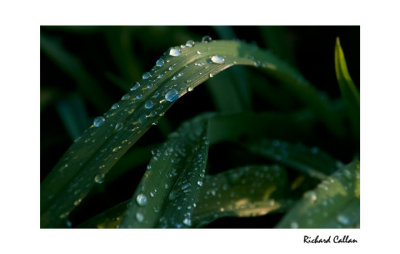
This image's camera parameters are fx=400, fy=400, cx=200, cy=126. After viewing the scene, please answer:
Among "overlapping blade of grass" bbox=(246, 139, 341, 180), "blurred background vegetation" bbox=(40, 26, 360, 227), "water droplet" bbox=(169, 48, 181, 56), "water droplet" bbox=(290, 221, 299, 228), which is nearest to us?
"water droplet" bbox=(290, 221, 299, 228)

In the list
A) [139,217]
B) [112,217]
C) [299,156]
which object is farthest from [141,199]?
[299,156]

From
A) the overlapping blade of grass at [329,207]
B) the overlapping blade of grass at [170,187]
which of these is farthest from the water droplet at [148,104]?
the overlapping blade of grass at [329,207]

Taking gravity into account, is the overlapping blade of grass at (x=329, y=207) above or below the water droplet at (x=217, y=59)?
below

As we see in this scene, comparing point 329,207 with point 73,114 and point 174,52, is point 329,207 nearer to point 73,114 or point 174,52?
point 174,52

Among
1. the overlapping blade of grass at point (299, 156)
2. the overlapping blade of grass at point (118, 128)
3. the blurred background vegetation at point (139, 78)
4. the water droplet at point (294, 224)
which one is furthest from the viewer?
the blurred background vegetation at point (139, 78)

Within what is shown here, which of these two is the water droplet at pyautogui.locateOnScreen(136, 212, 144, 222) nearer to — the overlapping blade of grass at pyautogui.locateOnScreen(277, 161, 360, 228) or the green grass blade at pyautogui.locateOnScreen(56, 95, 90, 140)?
the overlapping blade of grass at pyautogui.locateOnScreen(277, 161, 360, 228)

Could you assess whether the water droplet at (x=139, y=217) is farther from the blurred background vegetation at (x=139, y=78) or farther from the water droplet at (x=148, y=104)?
the blurred background vegetation at (x=139, y=78)

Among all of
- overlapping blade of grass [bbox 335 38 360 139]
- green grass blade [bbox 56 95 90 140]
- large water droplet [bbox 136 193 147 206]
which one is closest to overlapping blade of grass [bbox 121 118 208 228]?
large water droplet [bbox 136 193 147 206]
